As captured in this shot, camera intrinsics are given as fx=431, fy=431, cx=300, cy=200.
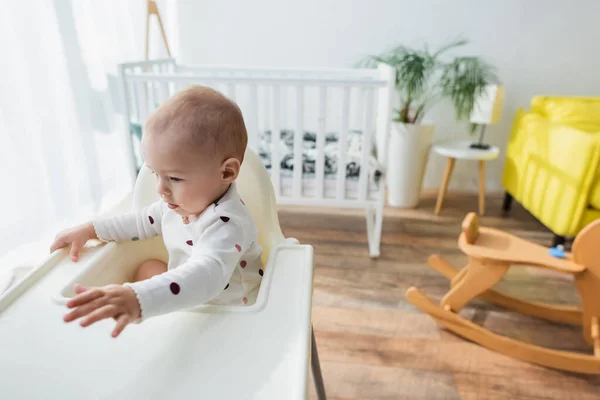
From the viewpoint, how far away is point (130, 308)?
1.74 ft

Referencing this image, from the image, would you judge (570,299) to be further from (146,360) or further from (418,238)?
(146,360)

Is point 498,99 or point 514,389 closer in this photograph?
point 514,389

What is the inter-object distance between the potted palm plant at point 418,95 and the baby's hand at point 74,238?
2.11 metres

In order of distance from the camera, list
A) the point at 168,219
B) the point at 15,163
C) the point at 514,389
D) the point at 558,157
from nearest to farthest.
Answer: the point at 168,219 → the point at 514,389 → the point at 15,163 → the point at 558,157

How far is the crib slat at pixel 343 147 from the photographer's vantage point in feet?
6.26

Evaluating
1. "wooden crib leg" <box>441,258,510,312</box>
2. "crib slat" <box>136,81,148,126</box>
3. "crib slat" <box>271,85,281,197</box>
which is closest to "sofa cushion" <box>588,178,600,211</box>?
"wooden crib leg" <box>441,258,510,312</box>

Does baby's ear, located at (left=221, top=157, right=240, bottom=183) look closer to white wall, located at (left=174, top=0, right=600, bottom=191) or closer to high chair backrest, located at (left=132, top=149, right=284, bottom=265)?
high chair backrest, located at (left=132, top=149, right=284, bottom=265)

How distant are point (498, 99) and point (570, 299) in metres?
1.18

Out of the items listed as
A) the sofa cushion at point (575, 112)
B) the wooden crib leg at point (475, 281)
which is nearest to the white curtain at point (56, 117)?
the wooden crib leg at point (475, 281)

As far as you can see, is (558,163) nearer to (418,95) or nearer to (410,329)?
(418,95)

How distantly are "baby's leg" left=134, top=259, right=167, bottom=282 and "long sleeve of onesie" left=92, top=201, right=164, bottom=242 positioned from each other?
0.06m

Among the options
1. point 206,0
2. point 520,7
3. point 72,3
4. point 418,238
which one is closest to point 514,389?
point 418,238

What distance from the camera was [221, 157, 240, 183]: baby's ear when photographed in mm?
695

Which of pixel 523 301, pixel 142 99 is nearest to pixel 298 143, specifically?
pixel 142 99
